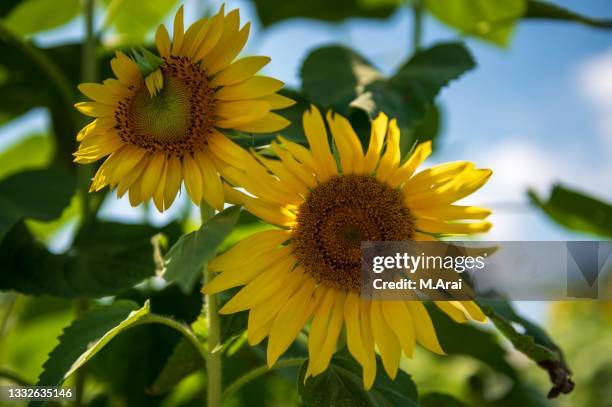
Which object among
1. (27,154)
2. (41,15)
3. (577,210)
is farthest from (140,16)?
(577,210)

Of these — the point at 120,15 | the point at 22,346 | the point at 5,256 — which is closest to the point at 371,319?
the point at 5,256

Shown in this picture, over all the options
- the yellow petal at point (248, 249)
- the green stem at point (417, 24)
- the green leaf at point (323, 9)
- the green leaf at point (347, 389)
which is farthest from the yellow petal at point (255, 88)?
the green leaf at point (323, 9)

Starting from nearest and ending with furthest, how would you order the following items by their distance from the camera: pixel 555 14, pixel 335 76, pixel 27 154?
pixel 335 76 → pixel 555 14 → pixel 27 154

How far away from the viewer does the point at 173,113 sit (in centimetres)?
56

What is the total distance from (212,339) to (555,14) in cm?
78

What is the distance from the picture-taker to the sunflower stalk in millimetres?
555

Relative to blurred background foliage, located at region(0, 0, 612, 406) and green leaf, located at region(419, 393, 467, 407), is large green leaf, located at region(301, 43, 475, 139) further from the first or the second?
green leaf, located at region(419, 393, 467, 407)

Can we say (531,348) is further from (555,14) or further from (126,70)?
(555,14)

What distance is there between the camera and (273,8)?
4.35 ft

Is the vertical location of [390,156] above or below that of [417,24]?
above

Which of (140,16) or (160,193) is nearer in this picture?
(160,193)

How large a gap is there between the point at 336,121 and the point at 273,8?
33.2 inches

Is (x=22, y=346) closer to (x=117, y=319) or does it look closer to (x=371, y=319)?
(x=117, y=319)

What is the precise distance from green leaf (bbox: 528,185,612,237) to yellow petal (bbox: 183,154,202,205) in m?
0.62
